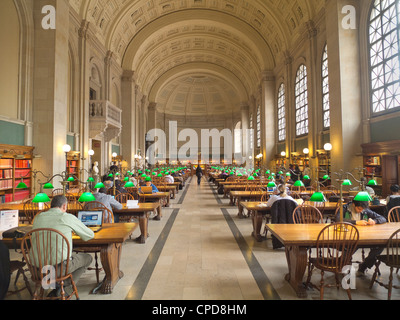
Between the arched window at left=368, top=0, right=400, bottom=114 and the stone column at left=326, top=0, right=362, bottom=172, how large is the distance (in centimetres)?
57

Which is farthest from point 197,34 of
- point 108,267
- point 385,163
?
point 108,267

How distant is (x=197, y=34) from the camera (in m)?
24.1

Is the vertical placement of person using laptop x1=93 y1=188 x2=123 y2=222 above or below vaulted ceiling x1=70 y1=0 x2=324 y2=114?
below

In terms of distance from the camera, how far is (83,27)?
13031 mm

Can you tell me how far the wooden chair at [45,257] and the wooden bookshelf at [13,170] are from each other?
6074mm

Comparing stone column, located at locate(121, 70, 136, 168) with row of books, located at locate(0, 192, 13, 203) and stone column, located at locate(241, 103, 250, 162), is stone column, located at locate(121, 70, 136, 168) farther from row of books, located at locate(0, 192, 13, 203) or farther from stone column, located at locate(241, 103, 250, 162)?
stone column, located at locate(241, 103, 250, 162)

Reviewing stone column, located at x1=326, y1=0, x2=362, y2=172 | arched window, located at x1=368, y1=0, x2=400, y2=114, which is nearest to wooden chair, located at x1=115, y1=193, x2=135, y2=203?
stone column, located at x1=326, y1=0, x2=362, y2=172

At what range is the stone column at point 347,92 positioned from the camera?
34.0 ft

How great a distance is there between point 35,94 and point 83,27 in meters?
5.42

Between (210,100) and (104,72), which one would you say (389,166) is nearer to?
(104,72)

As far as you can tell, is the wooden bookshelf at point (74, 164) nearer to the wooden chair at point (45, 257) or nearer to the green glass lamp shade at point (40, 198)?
the green glass lamp shade at point (40, 198)

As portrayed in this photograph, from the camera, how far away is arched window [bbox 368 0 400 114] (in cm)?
873

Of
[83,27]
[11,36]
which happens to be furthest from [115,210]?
[83,27]

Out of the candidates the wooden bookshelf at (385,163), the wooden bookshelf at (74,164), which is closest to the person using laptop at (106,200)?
the wooden bookshelf at (74,164)
